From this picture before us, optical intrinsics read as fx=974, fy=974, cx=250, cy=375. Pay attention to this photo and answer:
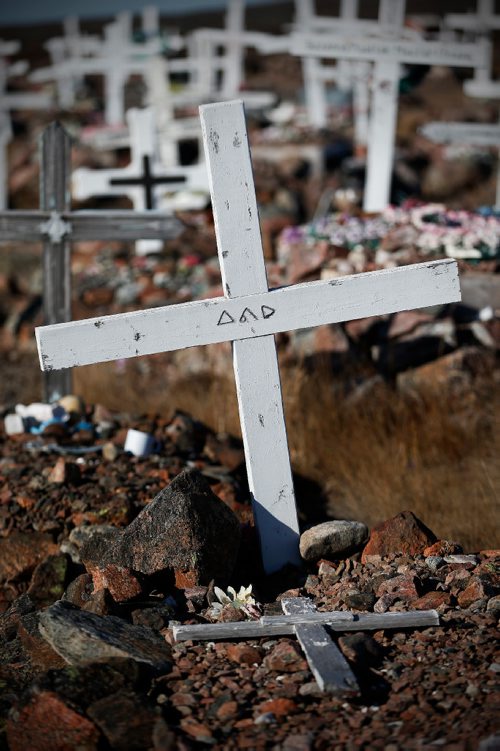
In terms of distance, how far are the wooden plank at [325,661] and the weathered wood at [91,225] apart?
3.73 meters

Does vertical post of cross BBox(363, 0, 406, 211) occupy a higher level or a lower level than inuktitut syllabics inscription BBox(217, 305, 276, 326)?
higher

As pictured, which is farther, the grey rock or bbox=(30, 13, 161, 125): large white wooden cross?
bbox=(30, 13, 161, 125): large white wooden cross

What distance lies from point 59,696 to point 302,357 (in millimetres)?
4655

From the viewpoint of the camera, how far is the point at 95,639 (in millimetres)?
3092

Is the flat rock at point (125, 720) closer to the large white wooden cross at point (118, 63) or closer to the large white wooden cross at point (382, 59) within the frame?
the large white wooden cross at point (382, 59)

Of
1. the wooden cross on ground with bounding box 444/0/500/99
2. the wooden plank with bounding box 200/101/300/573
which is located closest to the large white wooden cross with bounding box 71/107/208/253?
the wooden cross on ground with bounding box 444/0/500/99

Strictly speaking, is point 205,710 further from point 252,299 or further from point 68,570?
point 252,299

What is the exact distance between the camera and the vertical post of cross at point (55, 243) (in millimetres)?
6516

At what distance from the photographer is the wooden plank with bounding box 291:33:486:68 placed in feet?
34.4

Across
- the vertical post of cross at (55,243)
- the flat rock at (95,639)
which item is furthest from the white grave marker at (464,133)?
the flat rock at (95,639)

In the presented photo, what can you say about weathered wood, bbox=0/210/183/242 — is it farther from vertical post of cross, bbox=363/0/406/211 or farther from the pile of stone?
vertical post of cross, bbox=363/0/406/211

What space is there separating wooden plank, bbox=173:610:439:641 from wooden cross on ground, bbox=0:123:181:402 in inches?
140

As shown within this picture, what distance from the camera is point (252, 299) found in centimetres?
402

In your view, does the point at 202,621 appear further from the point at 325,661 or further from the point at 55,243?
the point at 55,243
